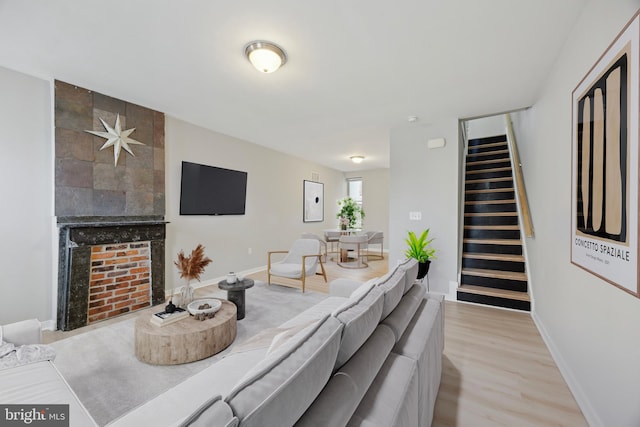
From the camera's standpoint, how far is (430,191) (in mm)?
3910

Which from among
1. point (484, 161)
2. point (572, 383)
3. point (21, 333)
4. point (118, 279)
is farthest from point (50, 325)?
point (484, 161)

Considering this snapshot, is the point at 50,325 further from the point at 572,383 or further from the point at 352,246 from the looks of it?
the point at 352,246

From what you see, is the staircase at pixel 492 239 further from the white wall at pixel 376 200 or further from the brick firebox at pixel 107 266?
the brick firebox at pixel 107 266

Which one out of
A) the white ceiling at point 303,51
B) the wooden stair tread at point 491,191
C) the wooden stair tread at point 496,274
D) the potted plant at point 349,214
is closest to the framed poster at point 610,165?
the white ceiling at point 303,51

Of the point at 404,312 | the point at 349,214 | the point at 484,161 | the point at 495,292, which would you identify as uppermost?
the point at 484,161

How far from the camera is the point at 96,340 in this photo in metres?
2.51

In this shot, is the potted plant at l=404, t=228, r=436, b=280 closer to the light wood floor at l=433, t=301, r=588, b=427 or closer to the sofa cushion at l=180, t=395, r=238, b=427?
the light wood floor at l=433, t=301, r=588, b=427

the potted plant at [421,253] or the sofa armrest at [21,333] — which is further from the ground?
the potted plant at [421,253]

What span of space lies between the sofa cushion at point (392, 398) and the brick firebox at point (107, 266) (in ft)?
11.0

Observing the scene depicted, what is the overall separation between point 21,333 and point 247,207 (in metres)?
3.60

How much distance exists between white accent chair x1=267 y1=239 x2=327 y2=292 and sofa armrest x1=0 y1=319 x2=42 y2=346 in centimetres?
259

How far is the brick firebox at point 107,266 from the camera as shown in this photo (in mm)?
2783

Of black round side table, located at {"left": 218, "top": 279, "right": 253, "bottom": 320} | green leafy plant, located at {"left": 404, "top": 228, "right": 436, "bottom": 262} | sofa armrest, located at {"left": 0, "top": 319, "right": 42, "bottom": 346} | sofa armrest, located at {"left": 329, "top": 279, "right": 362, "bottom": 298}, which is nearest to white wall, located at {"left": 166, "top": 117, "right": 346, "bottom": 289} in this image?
black round side table, located at {"left": 218, "top": 279, "right": 253, "bottom": 320}

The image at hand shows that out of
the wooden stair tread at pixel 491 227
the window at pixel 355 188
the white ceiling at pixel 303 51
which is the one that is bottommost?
the wooden stair tread at pixel 491 227
